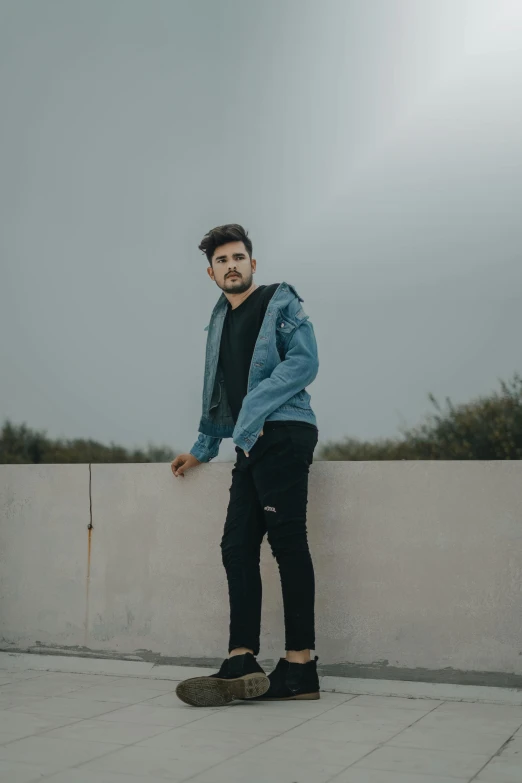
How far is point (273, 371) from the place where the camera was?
279 cm

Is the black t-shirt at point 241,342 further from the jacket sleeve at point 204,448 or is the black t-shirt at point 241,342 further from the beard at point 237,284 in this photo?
the jacket sleeve at point 204,448

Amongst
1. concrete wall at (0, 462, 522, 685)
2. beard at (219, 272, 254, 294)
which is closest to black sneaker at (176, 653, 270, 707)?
concrete wall at (0, 462, 522, 685)

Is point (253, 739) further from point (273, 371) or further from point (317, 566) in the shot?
point (273, 371)

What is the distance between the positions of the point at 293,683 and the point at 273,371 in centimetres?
90

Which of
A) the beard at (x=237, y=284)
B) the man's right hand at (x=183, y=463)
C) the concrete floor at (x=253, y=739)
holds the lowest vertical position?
the concrete floor at (x=253, y=739)

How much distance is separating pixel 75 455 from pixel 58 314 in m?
2.63

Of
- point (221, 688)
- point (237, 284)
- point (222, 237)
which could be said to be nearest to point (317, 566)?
point (221, 688)

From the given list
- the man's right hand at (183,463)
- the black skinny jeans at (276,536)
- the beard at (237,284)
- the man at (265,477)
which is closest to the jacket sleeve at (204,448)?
the man's right hand at (183,463)

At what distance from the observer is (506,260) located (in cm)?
1688

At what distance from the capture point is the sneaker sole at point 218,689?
2.57 m

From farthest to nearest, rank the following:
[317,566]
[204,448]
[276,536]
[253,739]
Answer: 1. [204,448]
2. [317,566]
3. [276,536]
4. [253,739]

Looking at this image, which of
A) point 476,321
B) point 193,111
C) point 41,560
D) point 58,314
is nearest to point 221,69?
point 193,111

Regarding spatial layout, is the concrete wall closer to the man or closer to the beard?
the man

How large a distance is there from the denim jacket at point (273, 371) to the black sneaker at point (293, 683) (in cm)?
64
